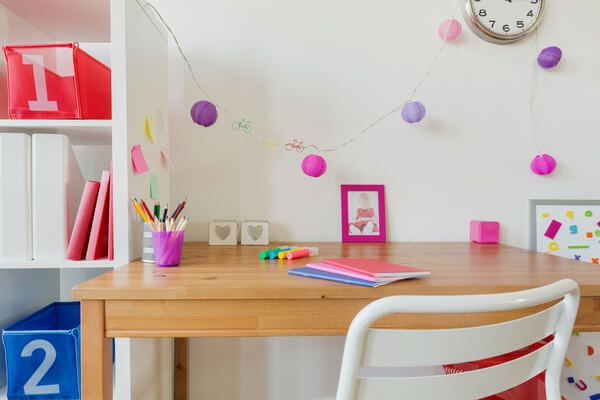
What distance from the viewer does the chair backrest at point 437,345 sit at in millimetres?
571

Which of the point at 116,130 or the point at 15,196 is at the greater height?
the point at 116,130

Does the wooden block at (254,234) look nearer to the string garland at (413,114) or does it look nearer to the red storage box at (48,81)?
the string garland at (413,114)

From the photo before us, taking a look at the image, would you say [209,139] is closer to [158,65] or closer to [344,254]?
[158,65]

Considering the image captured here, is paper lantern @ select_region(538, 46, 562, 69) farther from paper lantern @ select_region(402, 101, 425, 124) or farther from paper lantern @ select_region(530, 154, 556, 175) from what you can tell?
paper lantern @ select_region(402, 101, 425, 124)

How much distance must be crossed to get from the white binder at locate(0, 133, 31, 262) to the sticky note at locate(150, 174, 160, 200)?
1.01 ft

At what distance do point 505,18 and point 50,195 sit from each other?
5.33ft

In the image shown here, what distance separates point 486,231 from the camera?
145 centimetres

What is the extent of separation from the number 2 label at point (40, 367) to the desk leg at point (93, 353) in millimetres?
315

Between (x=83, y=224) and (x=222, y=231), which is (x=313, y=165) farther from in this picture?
(x=83, y=224)

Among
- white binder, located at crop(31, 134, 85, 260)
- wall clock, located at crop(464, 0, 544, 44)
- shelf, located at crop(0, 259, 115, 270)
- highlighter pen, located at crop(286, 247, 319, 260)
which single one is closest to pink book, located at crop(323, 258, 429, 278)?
highlighter pen, located at crop(286, 247, 319, 260)

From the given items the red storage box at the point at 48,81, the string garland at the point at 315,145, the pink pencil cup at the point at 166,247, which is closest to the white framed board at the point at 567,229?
the string garland at the point at 315,145

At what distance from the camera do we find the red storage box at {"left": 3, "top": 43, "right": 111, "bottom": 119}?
1020mm

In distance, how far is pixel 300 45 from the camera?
1466 mm

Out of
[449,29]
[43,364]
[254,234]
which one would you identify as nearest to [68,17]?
[254,234]
